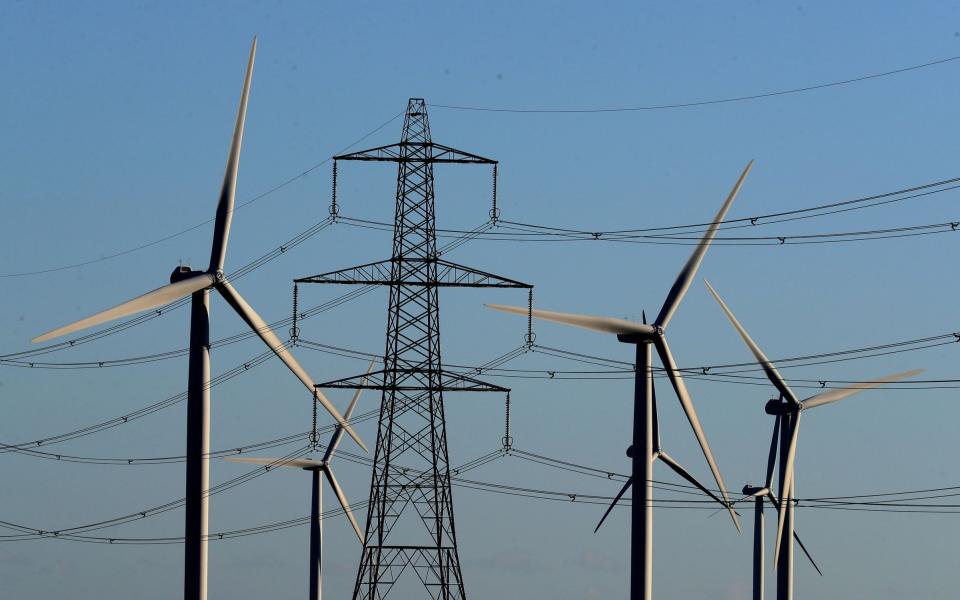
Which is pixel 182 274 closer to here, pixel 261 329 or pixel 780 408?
pixel 261 329

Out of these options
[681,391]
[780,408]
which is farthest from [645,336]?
[780,408]

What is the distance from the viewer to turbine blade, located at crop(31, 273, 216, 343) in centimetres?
8925

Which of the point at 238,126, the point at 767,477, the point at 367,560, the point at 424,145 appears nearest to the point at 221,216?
the point at 238,126

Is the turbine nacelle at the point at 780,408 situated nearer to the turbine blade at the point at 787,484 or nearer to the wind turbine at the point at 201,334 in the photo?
the turbine blade at the point at 787,484

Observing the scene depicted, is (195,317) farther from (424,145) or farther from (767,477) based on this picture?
(767,477)

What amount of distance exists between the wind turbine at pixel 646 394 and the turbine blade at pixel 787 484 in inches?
306

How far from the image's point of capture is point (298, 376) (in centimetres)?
10238

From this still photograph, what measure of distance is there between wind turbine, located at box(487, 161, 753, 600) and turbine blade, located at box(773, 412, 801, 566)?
7.77m

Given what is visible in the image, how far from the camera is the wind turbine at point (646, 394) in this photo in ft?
317

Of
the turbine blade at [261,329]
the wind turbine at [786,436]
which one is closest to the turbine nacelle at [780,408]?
the wind turbine at [786,436]

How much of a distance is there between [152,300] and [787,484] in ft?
129

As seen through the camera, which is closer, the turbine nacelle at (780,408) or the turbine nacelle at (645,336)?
the turbine nacelle at (645,336)

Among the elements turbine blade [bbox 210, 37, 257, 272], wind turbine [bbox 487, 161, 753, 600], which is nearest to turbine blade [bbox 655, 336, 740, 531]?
wind turbine [bbox 487, 161, 753, 600]

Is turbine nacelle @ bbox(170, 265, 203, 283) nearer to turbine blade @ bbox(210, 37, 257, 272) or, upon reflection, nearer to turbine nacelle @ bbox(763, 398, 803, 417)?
turbine blade @ bbox(210, 37, 257, 272)
